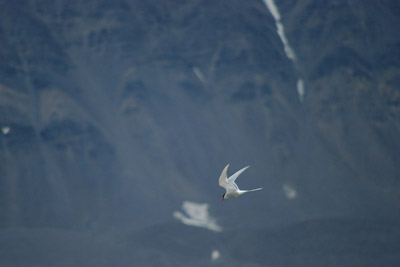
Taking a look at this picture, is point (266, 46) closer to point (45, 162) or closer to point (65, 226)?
point (45, 162)

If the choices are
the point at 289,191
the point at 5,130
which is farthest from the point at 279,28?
the point at 5,130

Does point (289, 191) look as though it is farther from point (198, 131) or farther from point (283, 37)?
point (283, 37)

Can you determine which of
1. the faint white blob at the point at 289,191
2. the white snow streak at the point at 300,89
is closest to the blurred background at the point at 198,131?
the white snow streak at the point at 300,89

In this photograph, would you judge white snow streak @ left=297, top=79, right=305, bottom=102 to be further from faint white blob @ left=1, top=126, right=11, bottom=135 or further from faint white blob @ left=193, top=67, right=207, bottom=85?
faint white blob @ left=1, top=126, right=11, bottom=135

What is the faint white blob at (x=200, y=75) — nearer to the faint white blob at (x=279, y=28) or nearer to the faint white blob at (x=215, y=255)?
the faint white blob at (x=279, y=28)

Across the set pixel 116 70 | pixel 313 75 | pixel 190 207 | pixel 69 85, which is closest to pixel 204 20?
pixel 116 70

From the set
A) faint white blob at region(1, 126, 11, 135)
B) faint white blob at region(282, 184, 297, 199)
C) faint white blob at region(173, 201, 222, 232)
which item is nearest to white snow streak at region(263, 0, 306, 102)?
faint white blob at region(282, 184, 297, 199)
